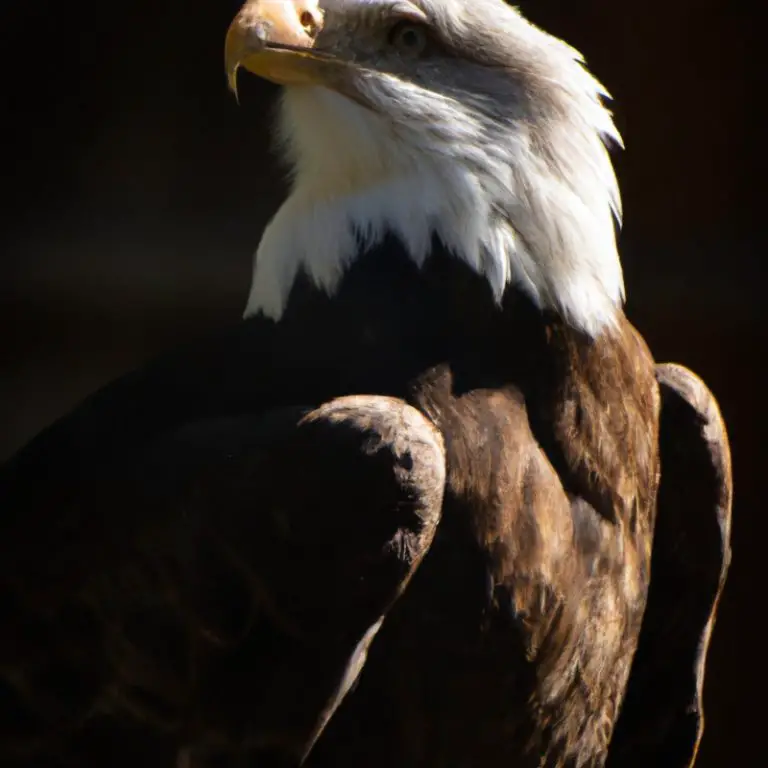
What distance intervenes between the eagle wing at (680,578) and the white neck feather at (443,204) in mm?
257

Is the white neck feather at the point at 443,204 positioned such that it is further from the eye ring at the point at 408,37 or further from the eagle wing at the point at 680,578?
the eagle wing at the point at 680,578

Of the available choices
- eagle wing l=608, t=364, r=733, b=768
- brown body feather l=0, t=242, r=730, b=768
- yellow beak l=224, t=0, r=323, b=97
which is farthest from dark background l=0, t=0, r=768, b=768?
yellow beak l=224, t=0, r=323, b=97

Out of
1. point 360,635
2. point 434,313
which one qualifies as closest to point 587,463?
point 434,313

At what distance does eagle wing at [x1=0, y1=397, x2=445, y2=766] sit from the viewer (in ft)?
5.64

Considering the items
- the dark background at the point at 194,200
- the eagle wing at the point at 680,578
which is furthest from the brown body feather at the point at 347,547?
the dark background at the point at 194,200

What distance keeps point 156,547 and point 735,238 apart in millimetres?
1792

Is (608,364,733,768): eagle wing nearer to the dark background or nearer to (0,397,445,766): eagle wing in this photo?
(0,397,445,766): eagle wing

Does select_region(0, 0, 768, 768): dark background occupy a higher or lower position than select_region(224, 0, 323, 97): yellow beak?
lower

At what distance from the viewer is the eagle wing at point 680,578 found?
216cm

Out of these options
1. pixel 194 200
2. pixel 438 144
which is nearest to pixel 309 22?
pixel 438 144

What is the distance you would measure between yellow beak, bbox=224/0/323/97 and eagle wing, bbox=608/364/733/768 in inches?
25.7

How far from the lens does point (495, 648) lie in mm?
1833

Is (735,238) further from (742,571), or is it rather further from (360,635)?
(360,635)

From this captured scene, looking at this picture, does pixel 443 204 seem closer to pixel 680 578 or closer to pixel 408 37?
pixel 408 37
